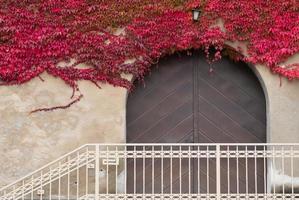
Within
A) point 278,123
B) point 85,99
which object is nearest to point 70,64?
point 85,99

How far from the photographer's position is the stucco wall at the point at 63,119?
11.4 meters

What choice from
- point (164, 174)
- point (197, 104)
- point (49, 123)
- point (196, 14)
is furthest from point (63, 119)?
point (196, 14)

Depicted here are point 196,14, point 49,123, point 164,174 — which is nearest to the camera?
point 49,123

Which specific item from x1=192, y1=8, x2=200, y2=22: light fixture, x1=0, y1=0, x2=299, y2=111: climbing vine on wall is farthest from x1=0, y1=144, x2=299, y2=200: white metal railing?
x1=192, y1=8, x2=200, y2=22: light fixture

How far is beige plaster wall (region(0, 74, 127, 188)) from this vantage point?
1141 centimetres

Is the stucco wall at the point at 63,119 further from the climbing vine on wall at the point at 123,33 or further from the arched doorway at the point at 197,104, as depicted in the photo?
the arched doorway at the point at 197,104

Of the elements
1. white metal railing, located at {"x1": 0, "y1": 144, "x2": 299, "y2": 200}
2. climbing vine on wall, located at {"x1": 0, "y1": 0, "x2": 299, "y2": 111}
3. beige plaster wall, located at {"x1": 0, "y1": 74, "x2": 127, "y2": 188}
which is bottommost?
white metal railing, located at {"x1": 0, "y1": 144, "x2": 299, "y2": 200}

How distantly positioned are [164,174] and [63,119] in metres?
2.07

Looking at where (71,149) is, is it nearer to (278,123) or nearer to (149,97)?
(149,97)

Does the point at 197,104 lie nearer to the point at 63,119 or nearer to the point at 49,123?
the point at 63,119

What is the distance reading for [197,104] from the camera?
12031 millimetres

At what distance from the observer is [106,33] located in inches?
460

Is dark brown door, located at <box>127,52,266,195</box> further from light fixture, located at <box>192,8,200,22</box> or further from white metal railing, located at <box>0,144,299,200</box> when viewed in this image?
light fixture, located at <box>192,8,200,22</box>

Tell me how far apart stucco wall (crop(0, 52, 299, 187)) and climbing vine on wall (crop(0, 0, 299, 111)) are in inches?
8.7
